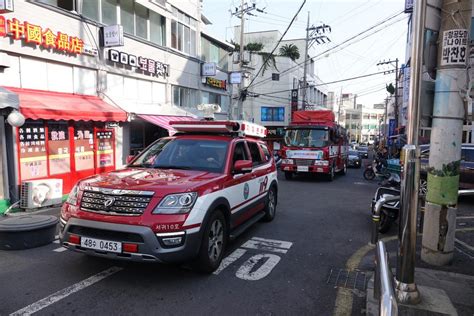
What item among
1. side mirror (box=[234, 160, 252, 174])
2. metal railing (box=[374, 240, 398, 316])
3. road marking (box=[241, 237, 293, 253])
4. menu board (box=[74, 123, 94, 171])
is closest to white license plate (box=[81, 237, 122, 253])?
side mirror (box=[234, 160, 252, 174])

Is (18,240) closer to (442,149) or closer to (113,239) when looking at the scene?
(113,239)

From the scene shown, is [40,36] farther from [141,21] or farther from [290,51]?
[290,51]

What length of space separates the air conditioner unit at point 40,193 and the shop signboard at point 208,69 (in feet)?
41.6

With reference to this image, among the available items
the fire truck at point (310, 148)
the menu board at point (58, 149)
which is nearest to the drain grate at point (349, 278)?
the menu board at point (58, 149)

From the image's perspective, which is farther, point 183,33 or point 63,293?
point 183,33

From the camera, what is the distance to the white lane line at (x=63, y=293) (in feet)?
11.8

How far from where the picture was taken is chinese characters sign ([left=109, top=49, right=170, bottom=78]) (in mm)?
13266

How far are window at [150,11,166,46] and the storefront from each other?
571cm

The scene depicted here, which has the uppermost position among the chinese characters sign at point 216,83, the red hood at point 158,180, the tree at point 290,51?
the tree at point 290,51

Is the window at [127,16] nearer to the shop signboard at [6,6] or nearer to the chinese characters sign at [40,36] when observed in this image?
the chinese characters sign at [40,36]

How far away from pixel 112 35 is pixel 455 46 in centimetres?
1111

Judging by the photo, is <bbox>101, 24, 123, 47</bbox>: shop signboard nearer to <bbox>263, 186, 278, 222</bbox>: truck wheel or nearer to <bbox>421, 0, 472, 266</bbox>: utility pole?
<bbox>263, 186, 278, 222</bbox>: truck wheel

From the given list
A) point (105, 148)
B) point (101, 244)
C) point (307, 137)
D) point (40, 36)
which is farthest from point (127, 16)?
point (101, 244)

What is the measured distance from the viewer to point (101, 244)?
13.0ft
